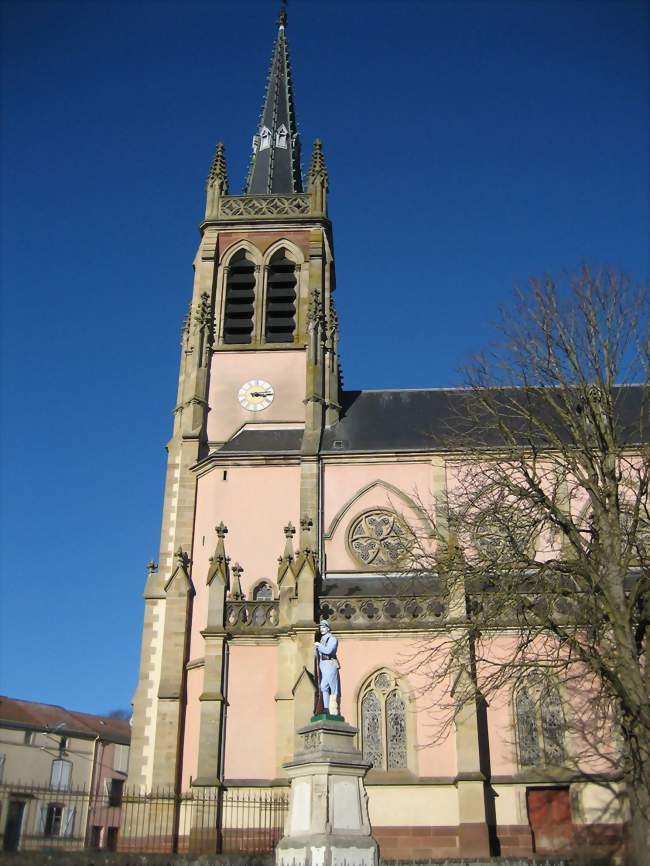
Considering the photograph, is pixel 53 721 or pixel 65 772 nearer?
pixel 65 772

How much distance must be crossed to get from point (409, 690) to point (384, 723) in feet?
3.23

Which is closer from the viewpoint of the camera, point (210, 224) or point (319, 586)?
point (319, 586)

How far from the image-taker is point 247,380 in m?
29.8

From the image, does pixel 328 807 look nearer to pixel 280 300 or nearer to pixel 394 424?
pixel 394 424

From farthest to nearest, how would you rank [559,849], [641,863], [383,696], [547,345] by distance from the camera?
[383,696]
[559,849]
[547,345]
[641,863]

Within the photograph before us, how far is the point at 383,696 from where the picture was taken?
867 inches

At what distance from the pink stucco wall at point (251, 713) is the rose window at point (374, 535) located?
4.33m

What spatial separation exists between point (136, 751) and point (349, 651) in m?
6.42

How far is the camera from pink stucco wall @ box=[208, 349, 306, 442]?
2912 centimetres

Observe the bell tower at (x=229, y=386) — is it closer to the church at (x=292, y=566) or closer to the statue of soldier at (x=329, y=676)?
the church at (x=292, y=566)

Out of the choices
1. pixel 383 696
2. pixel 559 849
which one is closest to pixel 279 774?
pixel 383 696

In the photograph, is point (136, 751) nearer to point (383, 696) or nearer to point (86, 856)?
point (383, 696)

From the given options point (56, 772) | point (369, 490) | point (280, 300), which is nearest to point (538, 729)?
point (369, 490)

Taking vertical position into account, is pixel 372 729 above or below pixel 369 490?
below
